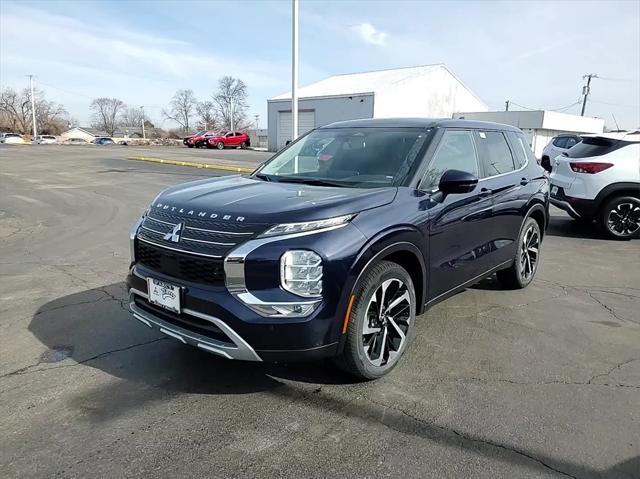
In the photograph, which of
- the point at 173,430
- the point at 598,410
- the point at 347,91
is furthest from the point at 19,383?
the point at 347,91

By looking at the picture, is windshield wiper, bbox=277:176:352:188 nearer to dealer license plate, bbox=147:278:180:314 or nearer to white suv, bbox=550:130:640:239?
dealer license plate, bbox=147:278:180:314

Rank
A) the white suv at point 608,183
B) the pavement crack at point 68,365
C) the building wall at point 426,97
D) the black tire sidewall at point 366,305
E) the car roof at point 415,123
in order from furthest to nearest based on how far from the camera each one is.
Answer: the building wall at point 426,97, the white suv at point 608,183, the car roof at point 415,123, the pavement crack at point 68,365, the black tire sidewall at point 366,305

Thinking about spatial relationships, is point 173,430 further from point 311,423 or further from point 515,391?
point 515,391

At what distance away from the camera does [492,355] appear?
13.0 feet

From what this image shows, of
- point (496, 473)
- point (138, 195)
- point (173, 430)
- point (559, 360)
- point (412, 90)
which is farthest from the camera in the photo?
point (412, 90)

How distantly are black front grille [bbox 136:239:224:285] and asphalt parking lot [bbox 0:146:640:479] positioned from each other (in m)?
0.79

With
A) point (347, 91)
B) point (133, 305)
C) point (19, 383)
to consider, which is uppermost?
point (347, 91)

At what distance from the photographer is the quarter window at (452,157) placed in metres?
3.95

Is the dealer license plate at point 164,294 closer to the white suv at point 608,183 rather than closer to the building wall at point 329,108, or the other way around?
the white suv at point 608,183

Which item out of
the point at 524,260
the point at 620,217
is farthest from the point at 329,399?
the point at 620,217

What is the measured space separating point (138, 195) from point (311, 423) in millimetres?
11006

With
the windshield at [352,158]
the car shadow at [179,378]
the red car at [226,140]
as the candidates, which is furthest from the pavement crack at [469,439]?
the red car at [226,140]

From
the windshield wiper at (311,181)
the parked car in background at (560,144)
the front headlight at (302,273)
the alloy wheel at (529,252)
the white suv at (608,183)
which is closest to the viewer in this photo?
the front headlight at (302,273)

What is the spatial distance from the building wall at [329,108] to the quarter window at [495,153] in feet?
104
